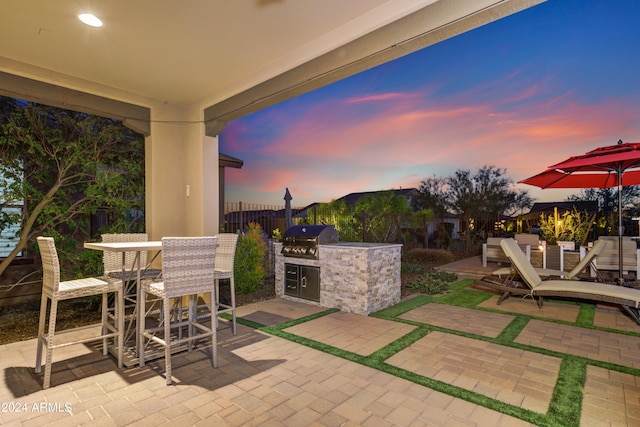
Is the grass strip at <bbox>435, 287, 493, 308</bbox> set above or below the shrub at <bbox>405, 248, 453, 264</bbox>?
below

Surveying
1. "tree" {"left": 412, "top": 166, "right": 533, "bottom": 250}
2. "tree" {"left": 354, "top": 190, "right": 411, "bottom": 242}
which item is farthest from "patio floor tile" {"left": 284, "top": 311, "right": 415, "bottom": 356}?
"tree" {"left": 412, "top": 166, "right": 533, "bottom": 250}

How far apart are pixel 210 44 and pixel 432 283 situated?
5.39 meters

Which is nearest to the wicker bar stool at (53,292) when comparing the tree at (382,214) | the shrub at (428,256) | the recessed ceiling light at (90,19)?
the recessed ceiling light at (90,19)

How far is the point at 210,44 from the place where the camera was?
11.8 feet

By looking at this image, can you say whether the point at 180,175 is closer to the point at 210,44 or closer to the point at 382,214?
the point at 210,44

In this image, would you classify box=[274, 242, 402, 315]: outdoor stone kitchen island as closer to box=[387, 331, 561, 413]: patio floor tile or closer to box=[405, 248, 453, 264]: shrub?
box=[387, 331, 561, 413]: patio floor tile

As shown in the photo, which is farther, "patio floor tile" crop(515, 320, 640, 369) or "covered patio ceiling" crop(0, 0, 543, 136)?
"patio floor tile" crop(515, 320, 640, 369)

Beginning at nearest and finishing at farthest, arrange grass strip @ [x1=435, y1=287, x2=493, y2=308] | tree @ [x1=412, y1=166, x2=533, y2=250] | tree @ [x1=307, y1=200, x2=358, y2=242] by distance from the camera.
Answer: grass strip @ [x1=435, y1=287, x2=493, y2=308], tree @ [x1=307, y1=200, x2=358, y2=242], tree @ [x1=412, y1=166, x2=533, y2=250]

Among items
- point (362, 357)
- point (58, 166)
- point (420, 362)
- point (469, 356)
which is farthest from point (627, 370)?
point (58, 166)

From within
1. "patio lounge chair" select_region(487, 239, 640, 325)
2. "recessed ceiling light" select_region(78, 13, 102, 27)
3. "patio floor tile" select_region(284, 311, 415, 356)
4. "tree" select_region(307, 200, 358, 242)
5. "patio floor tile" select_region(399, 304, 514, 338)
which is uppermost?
"recessed ceiling light" select_region(78, 13, 102, 27)

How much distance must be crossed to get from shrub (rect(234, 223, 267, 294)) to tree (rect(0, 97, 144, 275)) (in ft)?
5.78

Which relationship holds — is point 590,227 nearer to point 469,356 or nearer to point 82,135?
point 469,356

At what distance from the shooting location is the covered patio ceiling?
289 centimetres

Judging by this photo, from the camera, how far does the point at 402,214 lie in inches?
421
